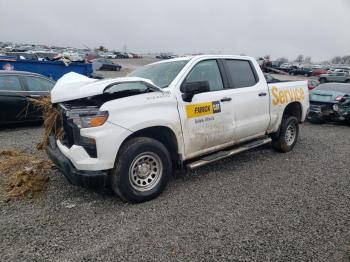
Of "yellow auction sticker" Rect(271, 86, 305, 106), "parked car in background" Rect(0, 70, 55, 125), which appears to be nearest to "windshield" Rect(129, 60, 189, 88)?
"yellow auction sticker" Rect(271, 86, 305, 106)

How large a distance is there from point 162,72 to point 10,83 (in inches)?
186

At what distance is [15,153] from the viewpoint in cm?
573

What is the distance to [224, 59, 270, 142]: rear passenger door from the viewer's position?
4973 mm

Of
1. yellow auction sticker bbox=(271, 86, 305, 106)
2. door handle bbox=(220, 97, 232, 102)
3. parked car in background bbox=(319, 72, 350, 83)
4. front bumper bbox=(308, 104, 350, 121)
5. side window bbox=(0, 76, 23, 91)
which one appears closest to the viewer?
door handle bbox=(220, 97, 232, 102)

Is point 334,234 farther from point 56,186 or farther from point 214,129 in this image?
point 56,186

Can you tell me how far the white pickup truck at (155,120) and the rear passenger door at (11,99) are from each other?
3664 mm

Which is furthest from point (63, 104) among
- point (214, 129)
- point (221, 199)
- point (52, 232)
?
point (221, 199)

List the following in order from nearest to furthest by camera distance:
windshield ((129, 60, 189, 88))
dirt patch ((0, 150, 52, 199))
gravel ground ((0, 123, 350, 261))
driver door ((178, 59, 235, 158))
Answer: gravel ground ((0, 123, 350, 261)) < dirt patch ((0, 150, 52, 199)) < driver door ((178, 59, 235, 158)) < windshield ((129, 60, 189, 88))

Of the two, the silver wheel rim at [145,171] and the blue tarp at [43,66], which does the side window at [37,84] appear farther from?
the silver wheel rim at [145,171]

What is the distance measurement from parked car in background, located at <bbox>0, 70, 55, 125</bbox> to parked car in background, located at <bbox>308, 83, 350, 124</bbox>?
26.2 feet

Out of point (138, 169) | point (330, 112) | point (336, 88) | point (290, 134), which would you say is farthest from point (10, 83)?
point (336, 88)

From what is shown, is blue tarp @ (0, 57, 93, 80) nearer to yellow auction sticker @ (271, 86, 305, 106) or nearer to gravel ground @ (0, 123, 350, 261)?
gravel ground @ (0, 123, 350, 261)

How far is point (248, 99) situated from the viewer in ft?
16.8

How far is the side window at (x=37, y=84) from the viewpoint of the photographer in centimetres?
784
